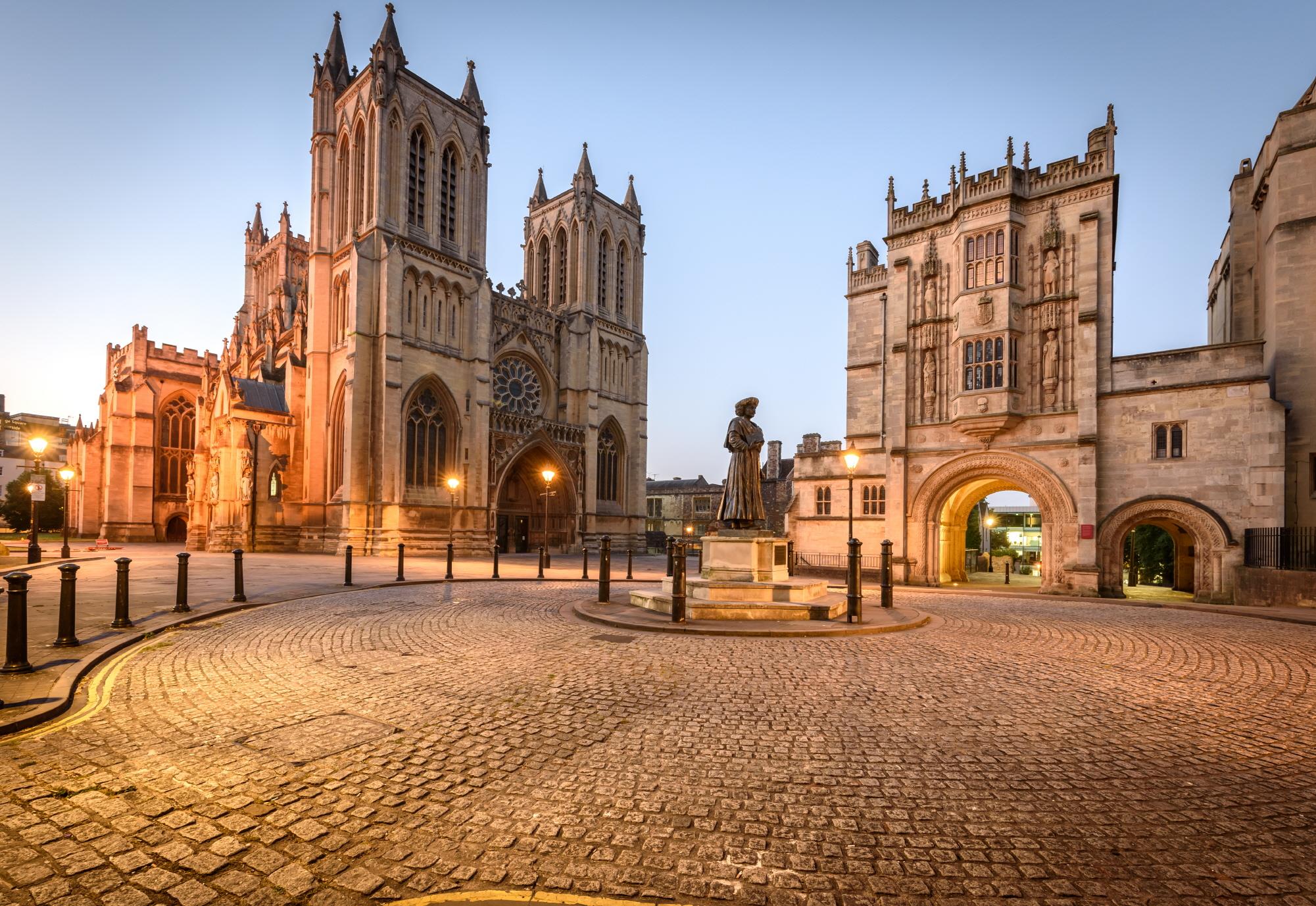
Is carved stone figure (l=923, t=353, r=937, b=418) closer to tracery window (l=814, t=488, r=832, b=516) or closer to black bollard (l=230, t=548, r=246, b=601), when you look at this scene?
tracery window (l=814, t=488, r=832, b=516)

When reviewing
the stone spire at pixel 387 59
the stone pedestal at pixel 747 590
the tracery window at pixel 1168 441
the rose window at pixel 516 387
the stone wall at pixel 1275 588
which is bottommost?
the stone wall at pixel 1275 588

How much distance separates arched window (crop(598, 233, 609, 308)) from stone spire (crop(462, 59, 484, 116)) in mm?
10660

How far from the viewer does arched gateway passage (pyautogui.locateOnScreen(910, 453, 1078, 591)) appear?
1886cm

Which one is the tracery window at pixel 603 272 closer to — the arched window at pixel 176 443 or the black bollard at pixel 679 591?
the arched window at pixel 176 443

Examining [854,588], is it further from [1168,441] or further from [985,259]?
[985,259]

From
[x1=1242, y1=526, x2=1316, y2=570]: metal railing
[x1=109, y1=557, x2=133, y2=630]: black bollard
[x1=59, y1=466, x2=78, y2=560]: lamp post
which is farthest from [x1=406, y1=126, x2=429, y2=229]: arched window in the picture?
[x1=1242, y1=526, x2=1316, y2=570]: metal railing

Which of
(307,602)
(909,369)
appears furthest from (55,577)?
(909,369)

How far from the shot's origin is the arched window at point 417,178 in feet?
107

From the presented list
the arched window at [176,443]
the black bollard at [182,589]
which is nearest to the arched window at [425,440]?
the black bollard at [182,589]

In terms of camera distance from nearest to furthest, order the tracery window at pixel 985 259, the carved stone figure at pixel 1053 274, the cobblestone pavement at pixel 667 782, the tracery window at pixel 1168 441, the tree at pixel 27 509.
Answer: the cobblestone pavement at pixel 667 782
the tracery window at pixel 1168 441
the carved stone figure at pixel 1053 274
the tracery window at pixel 985 259
the tree at pixel 27 509

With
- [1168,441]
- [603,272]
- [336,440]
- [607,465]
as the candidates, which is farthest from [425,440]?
[1168,441]

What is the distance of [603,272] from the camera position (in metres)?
42.7

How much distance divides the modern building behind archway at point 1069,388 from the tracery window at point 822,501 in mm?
57

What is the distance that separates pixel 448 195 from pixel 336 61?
992 cm
